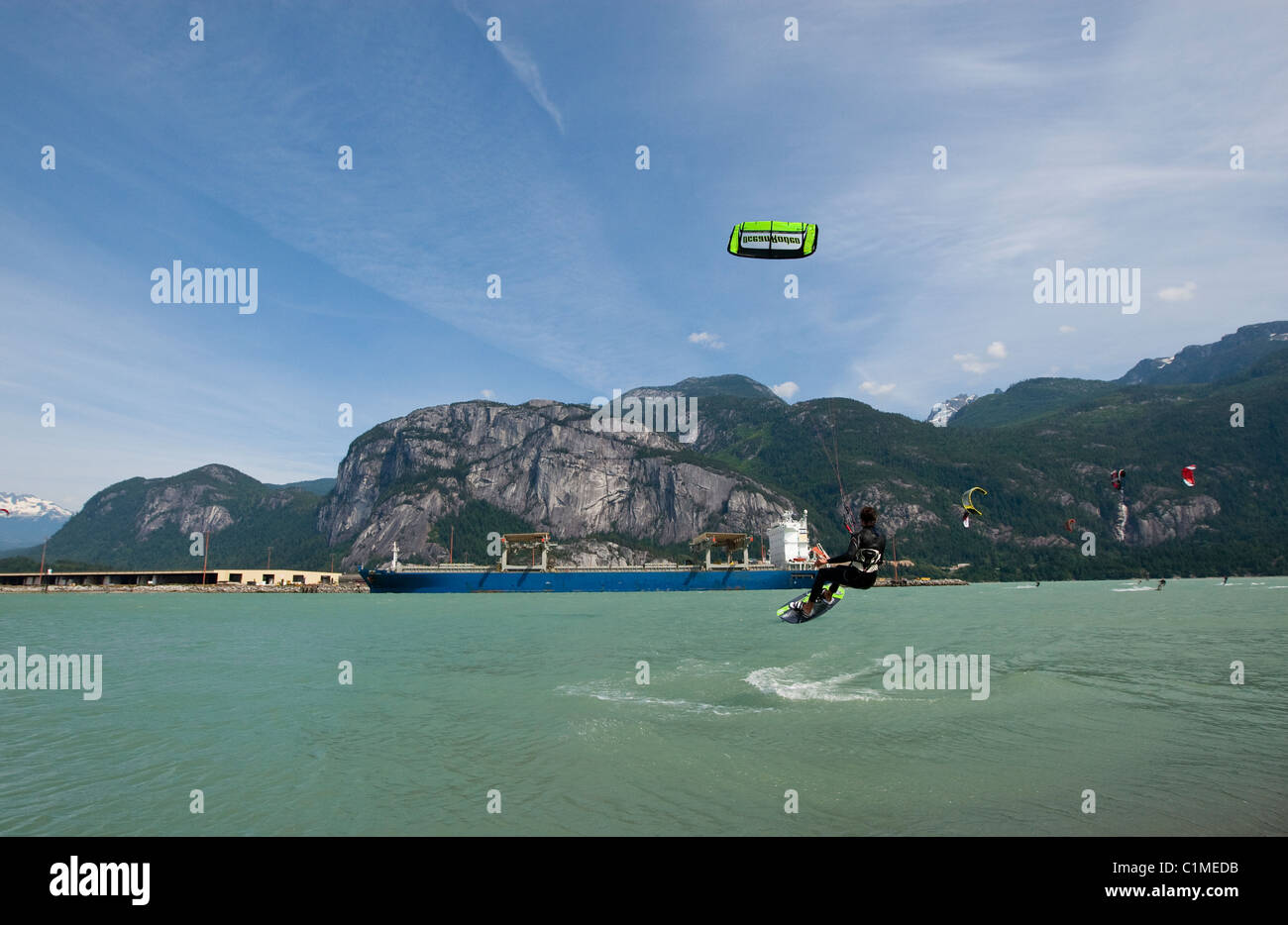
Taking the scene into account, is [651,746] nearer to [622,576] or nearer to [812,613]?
[812,613]

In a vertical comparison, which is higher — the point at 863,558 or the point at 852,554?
the point at 852,554

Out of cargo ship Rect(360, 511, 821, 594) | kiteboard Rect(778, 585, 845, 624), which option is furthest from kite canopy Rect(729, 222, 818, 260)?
cargo ship Rect(360, 511, 821, 594)

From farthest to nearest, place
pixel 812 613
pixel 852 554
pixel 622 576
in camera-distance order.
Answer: pixel 622 576
pixel 812 613
pixel 852 554

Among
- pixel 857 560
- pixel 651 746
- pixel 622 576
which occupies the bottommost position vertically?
pixel 622 576

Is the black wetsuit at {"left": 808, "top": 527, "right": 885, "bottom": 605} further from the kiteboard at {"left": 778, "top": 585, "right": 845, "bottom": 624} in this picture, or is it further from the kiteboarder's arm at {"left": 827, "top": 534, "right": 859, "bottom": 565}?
the kiteboard at {"left": 778, "top": 585, "right": 845, "bottom": 624}

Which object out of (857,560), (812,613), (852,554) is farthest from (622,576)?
(852,554)

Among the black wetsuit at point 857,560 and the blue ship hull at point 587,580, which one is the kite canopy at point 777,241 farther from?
the blue ship hull at point 587,580
